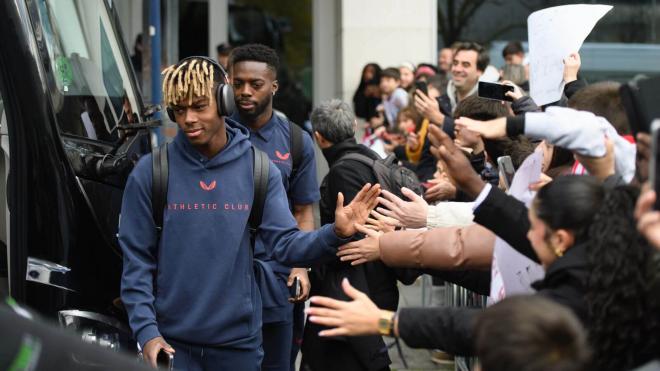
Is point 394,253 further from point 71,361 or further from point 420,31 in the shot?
point 420,31

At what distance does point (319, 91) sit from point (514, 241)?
1283 centimetres

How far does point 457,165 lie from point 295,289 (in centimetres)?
220

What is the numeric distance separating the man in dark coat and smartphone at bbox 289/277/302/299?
11 centimetres

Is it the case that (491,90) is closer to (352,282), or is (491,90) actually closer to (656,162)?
(352,282)

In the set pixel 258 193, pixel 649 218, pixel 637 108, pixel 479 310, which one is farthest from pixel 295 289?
pixel 649 218

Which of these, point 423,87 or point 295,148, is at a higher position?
point 295,148

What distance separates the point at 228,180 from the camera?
5.07m

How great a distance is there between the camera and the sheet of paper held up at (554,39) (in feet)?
17.4

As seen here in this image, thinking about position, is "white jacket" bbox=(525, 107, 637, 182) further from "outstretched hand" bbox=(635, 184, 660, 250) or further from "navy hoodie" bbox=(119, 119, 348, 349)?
"navy hoodie" bbox=(119, 119, 348, 349)

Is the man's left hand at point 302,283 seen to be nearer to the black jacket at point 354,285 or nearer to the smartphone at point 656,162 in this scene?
the black jacket at point 354,285

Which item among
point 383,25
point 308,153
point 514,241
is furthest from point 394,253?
point 383,25

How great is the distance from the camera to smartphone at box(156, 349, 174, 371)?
189 inches

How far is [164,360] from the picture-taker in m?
4.87

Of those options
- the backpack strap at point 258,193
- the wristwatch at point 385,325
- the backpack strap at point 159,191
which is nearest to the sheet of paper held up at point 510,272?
the wristwatch at point 385,325
